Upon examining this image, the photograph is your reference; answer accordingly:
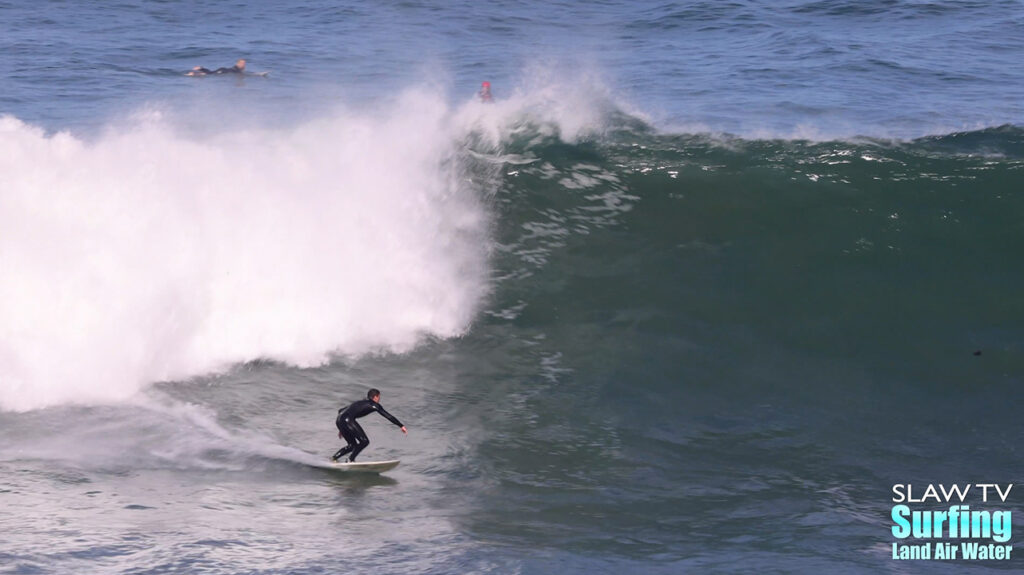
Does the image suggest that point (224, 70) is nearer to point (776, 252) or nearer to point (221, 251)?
point (221, 251)

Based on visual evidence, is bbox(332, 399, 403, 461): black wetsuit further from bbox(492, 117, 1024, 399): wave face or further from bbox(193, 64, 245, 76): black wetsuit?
bbox(193, 64, 245, 76): black wetsuit

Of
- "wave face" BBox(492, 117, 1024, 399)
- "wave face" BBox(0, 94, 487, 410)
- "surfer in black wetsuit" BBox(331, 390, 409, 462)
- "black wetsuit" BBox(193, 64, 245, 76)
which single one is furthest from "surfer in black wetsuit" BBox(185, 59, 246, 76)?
"surfer in black wetsuit" BBox(331, 390, 409, 462)

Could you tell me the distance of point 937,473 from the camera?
9.04 m

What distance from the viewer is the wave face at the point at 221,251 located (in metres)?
11.6

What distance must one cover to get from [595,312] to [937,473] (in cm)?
439

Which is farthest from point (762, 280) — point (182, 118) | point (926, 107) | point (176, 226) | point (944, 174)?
point (182, 118)

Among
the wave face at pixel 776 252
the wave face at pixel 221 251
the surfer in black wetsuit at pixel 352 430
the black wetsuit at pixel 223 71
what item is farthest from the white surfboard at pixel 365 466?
the black wetsuit at pixel 223 71

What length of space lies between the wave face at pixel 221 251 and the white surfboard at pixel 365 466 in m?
3.06

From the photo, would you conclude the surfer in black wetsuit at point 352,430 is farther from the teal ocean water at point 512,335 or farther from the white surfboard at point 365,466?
the teal ocean water at point 512,335

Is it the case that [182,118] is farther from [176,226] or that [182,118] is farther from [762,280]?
[762,280]

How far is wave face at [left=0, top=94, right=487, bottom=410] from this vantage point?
11.6 meters

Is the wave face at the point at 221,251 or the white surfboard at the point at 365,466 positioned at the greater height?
the wave face at the point at 221,251

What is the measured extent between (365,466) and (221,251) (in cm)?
486

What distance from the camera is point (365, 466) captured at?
8.97 m
